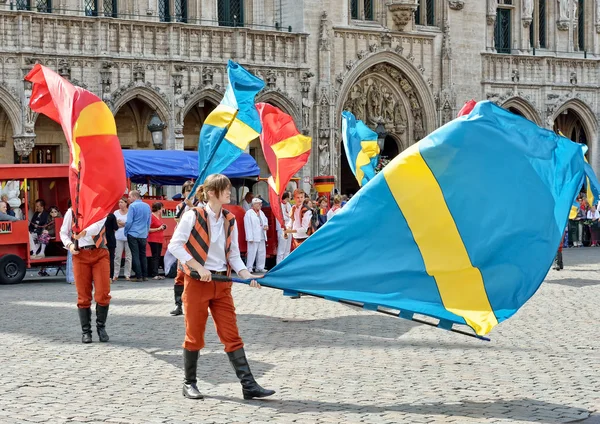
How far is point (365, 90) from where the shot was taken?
37.0 m

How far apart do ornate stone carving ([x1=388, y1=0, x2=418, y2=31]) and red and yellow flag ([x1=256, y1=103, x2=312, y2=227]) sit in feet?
48.8

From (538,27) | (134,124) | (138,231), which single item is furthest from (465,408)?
(538,27)

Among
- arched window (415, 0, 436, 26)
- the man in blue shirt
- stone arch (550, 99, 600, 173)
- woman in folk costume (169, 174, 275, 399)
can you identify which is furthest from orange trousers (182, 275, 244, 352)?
stone arch (550, 99, 600, 173)

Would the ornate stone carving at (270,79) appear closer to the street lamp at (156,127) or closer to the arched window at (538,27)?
the street lamp at (156,127)

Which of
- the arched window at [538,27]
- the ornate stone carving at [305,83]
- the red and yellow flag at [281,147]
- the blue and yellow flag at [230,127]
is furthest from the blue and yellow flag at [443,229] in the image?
the arched window at [538,27]

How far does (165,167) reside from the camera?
2598 centimetres

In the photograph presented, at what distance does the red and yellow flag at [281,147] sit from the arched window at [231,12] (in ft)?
39.5

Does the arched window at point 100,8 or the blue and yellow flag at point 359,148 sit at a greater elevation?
the arched window at point 100,8

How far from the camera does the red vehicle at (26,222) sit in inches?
869

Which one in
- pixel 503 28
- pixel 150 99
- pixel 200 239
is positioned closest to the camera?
pixel 200 239

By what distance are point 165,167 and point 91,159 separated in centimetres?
1271

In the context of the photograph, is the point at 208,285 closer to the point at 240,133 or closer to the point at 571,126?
the point at 240,133

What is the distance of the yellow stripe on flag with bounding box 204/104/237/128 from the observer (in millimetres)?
14367

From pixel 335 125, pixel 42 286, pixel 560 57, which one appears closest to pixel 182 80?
pixel 335 125
